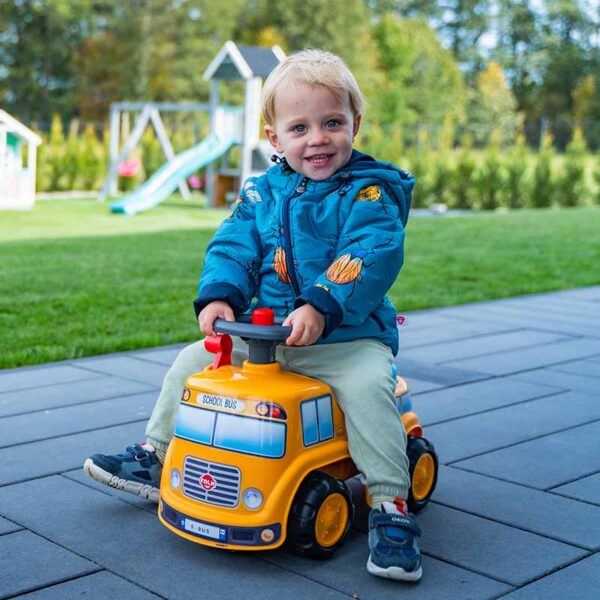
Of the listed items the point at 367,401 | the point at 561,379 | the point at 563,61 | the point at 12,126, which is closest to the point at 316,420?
the point at 367,401

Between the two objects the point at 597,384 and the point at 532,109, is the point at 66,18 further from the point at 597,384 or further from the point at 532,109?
the point at 597,384

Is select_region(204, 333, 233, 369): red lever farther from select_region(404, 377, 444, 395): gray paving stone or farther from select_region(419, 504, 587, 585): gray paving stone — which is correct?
select_region(404, 377, 444, 395): gray paving stone

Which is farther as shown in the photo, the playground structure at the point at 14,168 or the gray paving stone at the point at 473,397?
the playground structure at the point at 14,168

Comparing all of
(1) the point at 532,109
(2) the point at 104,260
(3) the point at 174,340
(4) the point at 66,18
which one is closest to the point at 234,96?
(4) the point at 66,18

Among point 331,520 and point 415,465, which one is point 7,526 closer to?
point 331,520

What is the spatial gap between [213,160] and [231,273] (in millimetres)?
15487

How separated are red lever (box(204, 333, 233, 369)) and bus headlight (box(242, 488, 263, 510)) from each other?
14.0 inches

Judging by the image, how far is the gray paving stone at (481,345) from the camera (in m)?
4.82

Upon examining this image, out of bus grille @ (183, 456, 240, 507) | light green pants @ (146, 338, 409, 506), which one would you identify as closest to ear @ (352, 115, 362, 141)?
light green pants @ (146, 338, 409, 506)

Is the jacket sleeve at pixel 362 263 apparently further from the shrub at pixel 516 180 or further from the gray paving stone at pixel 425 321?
the shrub at pixel 516 180

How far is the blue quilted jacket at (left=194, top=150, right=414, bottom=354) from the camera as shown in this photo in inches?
97.9

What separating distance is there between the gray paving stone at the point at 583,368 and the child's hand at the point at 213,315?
2.46 m

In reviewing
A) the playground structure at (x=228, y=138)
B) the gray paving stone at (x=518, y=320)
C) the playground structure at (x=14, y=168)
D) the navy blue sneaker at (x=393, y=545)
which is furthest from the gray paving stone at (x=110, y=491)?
the playground structure at (x=228, y=138)

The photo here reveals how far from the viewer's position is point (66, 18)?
39969 millimetres
